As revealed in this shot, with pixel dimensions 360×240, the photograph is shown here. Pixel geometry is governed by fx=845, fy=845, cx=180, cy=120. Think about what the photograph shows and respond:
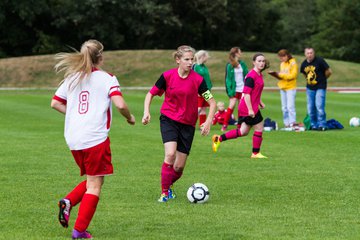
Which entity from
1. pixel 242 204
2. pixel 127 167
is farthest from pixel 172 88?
pixel 127 167

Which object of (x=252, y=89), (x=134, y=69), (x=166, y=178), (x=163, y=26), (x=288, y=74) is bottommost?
(x=134, y=69)

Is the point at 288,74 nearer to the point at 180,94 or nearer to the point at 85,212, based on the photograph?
the point at 180,94

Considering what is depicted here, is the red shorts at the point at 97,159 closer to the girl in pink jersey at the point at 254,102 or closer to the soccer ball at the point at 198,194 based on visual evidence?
the soccer ball at the point at 198,194

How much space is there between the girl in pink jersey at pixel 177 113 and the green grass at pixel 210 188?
0.41m

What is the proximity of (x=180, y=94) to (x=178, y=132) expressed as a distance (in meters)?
0.46

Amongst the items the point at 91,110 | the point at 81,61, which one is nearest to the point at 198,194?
the point at 91,110

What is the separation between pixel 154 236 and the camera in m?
7.91

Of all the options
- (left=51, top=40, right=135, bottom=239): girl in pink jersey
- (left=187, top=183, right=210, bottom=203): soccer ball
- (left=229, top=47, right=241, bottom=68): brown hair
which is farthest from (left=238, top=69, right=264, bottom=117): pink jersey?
(left=51, top=40, right=135, bottom=239): girl in pink jersey

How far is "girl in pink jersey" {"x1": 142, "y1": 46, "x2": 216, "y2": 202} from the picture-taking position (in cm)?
1020

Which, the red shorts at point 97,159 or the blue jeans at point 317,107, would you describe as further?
the blue jeans at point 317,107

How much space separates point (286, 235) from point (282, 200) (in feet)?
7.11

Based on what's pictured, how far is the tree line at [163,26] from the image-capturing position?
66.0 meters

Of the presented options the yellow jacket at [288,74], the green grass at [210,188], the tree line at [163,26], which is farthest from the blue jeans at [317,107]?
the tree line at [163,26]

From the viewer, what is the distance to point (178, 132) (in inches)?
406
